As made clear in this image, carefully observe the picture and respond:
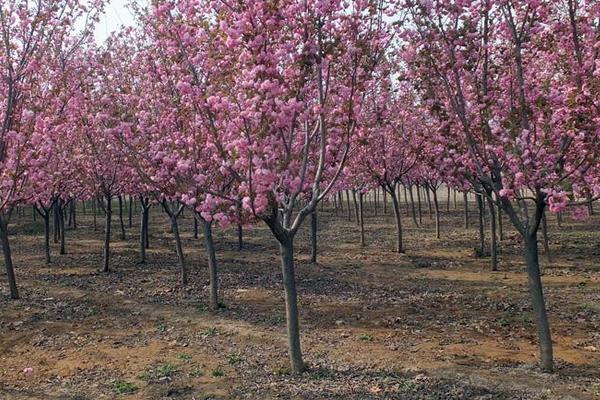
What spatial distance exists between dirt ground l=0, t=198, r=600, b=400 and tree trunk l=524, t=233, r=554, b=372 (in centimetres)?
35

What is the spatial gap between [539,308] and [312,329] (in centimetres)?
540

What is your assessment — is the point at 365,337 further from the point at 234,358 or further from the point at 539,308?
the point at 539,308

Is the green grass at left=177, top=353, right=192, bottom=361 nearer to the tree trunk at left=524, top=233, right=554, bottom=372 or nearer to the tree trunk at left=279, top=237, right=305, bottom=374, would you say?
the tree trunk at left=279, top=237, right=305, bottom=374

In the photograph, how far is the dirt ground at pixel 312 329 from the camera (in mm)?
9156

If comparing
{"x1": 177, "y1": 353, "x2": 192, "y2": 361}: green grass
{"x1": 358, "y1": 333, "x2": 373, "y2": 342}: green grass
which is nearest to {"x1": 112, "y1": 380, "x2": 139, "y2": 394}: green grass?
{"x1": 177, "y1": 353, "x2": 192, "y2": 361}: green grass

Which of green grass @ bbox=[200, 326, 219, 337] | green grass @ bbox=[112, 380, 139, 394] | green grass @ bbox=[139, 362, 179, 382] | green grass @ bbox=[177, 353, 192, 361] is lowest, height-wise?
green grass @ bbox=[112, 380, 139, 394]

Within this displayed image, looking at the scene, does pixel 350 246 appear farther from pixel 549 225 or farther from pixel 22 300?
pixel 22 300

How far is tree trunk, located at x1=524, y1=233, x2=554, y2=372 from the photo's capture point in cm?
935

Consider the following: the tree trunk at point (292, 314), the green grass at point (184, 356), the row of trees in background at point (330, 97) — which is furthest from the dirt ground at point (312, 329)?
the row of trees in background at point (330, 97)

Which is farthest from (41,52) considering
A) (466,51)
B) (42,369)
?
(466,51)

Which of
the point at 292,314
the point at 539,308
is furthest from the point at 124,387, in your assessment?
the point at 539,308

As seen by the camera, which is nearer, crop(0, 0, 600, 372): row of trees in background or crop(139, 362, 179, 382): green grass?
crop(0, 0, 600, 372): row of trees in background

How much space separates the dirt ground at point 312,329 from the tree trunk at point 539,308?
353mm

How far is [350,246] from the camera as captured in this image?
27.1m
